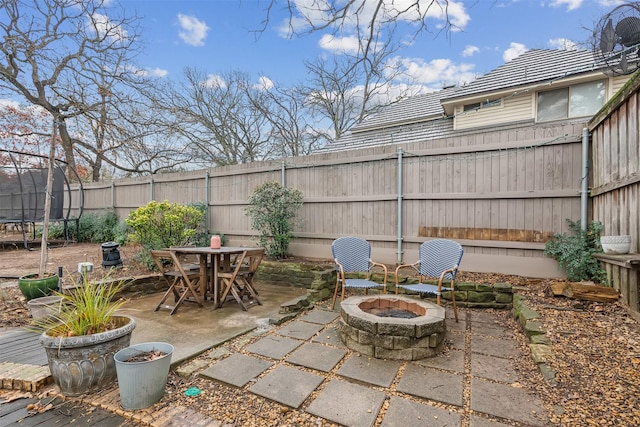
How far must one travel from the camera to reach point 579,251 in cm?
355

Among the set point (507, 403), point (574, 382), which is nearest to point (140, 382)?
point (507, 403)

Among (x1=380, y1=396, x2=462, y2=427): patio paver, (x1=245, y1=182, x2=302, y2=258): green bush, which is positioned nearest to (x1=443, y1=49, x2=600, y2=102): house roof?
(x1=245, y1=182, x2=302, y2=258): green bush

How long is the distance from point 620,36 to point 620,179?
1.89 m

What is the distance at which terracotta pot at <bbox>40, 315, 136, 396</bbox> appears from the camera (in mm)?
1896

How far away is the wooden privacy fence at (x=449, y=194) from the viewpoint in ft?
12.8

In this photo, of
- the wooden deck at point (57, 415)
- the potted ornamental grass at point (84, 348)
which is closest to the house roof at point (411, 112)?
the potted ornamental grass at point (84, 348)

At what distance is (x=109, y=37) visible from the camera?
18.9 ft

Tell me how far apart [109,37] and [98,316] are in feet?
19.7

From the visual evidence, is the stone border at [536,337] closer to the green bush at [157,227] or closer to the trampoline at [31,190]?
the green bush at [157,227]

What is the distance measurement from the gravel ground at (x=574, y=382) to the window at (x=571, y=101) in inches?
236

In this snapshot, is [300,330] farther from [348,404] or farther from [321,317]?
[348,404]

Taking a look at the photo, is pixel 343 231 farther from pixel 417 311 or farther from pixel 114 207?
pixel 114 207

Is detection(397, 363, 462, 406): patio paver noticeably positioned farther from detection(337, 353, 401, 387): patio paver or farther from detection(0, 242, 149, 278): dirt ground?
detection(0, 242, 149, 278): dirt ground

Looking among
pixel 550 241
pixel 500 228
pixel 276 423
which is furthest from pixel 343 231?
pixel 276 423
